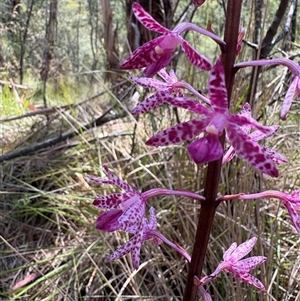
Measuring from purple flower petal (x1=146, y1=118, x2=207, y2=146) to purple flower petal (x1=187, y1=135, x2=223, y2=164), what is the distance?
0.14ft

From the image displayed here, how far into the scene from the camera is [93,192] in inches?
103

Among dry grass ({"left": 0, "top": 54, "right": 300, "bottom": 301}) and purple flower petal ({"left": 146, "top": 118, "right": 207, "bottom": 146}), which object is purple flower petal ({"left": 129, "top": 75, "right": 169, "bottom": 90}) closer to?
purple flower petal ({"left": 146, "top": 118, "right": 207, "bottom": 146})

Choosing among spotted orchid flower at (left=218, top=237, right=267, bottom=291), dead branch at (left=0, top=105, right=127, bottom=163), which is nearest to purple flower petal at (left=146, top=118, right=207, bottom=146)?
spotted orchid flower at (left=218, top=237, right=267, bottom=291)

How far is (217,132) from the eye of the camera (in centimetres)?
→ 82

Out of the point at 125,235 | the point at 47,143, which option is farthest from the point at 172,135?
the point at 47,143

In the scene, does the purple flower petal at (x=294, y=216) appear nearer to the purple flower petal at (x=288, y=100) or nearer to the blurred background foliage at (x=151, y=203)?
the purple flower petal at (x=288, y=100)

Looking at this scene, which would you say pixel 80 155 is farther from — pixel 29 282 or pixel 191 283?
pixel 191 283

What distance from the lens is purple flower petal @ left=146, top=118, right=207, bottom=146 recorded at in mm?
847

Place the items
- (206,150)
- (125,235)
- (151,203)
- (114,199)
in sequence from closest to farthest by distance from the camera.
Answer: (206,150)
(114,199)
(125,235)
(151,203)

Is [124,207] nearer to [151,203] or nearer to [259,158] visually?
[259,158]

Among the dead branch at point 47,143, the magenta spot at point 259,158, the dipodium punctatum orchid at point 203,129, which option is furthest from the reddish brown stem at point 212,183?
the dead branch at point 47,143

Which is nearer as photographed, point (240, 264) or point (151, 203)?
point (240, 264)

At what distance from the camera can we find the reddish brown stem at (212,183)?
2.92 feet

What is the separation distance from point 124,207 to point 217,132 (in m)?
0.28
